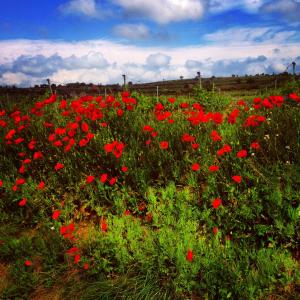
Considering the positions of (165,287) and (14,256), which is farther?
(14,256)

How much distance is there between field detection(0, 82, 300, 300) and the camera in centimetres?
316

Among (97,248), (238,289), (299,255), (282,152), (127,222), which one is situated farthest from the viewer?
(282,152)

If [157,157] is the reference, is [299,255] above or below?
below

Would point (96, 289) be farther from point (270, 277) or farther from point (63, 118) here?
point (63, 118)

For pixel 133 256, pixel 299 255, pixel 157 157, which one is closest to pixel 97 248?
pixel 133 256

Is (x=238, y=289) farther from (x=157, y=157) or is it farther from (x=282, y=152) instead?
(x=157, y=157)

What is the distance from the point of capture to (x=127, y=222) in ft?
12.9

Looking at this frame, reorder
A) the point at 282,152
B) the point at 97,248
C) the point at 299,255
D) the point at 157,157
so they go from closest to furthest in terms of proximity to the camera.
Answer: the point at 299,255, the point at 97,248, the point at 282,152, the point at 157,157

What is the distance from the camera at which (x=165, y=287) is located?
3145mm

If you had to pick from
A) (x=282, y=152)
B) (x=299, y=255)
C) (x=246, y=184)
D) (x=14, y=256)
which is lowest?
(x=14, y=256)

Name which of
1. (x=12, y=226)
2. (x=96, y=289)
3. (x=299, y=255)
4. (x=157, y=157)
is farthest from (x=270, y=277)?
(x=12, y=226)

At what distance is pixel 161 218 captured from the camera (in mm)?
3967

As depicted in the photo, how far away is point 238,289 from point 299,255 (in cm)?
86

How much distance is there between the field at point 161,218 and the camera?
3164 mm
